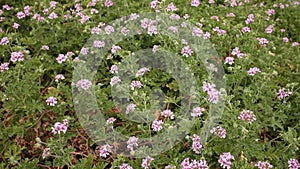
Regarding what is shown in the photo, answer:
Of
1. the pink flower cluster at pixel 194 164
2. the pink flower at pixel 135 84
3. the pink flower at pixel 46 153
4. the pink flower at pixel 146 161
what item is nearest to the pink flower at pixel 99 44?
the pink flower at pixel 135 84

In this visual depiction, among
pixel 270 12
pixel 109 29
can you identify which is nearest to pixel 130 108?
pixel 109 29

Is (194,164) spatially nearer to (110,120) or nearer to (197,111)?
(197,111)

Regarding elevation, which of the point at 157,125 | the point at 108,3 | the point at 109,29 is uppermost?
the point at 108,3

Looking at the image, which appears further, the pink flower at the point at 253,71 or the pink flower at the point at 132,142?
the pink flower at the point at 253,71

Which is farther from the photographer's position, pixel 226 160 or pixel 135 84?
pixel 135 84

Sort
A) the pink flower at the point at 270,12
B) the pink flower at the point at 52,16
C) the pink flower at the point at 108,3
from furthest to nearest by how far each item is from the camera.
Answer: the pink flower at the point at 270,12 → the pink flower at the point at 108,3 → the pink flower at the point at 52,16

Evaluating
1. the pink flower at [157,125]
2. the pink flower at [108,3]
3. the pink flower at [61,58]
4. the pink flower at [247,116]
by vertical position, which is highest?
the pink flower at [108,3]

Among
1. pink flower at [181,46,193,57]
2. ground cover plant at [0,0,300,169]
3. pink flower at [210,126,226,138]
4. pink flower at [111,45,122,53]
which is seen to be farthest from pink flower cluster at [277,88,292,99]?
pink flower at [111,45,122,53]

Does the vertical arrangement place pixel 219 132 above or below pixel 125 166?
above

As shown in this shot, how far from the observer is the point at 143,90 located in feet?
11.7

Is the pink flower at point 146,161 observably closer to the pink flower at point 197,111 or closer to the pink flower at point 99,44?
the pink flower at point 197,111

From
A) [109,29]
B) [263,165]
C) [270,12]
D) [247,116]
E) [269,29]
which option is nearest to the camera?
[263,165]

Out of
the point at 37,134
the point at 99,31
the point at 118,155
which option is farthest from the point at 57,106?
the point at 99,31

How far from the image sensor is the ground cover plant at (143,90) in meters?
3.10
